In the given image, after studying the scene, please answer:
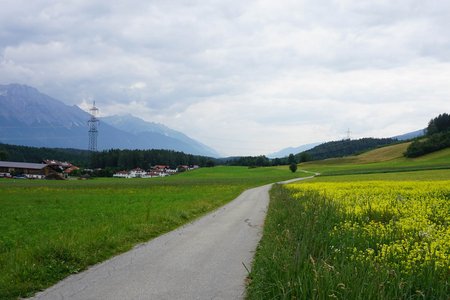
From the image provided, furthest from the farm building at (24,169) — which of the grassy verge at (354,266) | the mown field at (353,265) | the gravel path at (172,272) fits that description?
the grassy verge at (354,266)

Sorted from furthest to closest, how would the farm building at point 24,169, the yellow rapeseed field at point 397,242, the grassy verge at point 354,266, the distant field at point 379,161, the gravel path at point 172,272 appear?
the farm building at point 24,169 → the distant field at point 379,161 → the gravel path at point 172,272 → the yellow rapeseed field at point 397,242 → the grassy verge at point 354,266

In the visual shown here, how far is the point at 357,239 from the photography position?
9.33 meters

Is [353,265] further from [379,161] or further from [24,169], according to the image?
[24,169]

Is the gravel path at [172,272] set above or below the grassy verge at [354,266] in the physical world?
below

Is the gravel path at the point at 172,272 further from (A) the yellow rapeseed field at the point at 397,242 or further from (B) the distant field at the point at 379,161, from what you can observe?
(B) the distant field at the point at 379,161

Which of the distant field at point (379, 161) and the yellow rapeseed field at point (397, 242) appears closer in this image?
the yellow rapeseed field at point (397, 242)

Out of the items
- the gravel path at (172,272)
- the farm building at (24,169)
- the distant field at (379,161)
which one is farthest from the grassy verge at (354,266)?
the farm building at (24,169)

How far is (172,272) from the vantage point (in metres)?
10.0

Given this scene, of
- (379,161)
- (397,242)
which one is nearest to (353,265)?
(397,242)

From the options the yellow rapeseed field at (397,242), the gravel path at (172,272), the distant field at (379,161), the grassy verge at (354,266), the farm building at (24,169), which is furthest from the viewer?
the farm building at (24,169)

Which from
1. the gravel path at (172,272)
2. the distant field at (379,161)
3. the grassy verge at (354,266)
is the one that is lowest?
the gravel path at (172,272)

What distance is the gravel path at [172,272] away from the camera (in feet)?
27.5

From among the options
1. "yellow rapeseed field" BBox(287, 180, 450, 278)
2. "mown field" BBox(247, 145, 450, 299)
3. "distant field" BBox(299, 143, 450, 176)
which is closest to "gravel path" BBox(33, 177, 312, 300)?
"mown field" BBox(247, 145, 450, 299)

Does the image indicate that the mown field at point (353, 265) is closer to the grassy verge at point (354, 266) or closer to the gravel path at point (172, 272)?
the grassy verge at point (354, 266)
